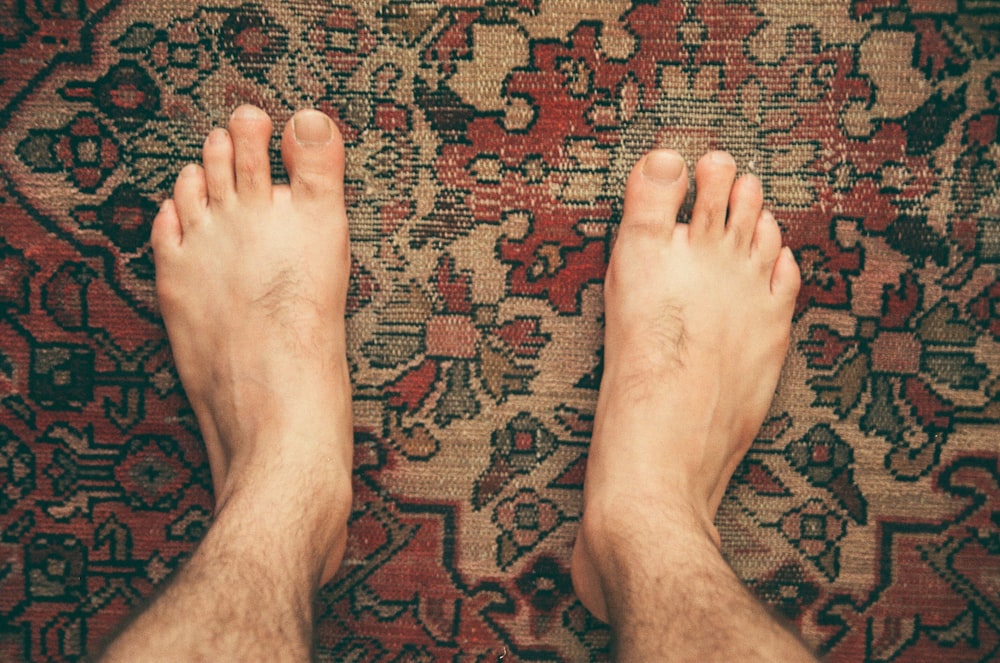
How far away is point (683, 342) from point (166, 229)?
65cm

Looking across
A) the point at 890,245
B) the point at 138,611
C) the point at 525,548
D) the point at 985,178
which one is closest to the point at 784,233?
the point at 890,245

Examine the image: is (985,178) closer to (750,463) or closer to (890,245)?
(890,245)

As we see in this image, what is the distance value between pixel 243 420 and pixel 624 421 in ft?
1.49

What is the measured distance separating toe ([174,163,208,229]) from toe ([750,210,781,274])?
69 cm

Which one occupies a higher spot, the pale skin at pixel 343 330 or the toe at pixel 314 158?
the toe at pixel 314 158

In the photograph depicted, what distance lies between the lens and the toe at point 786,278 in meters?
0.83

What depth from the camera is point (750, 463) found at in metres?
0.86

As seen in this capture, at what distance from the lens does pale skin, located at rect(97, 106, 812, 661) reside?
78 centimetres

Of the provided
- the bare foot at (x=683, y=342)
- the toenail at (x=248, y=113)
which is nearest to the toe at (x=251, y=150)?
the toenail at (x=248, y=113)

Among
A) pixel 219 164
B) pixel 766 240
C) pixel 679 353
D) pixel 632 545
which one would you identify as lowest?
pixel 632 545

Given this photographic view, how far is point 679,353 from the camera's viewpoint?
822 millimetres

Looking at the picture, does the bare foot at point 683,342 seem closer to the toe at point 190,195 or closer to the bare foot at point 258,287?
the bare foot at point 258,287

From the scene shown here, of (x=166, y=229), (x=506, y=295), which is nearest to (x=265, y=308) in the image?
(x=166, y=229)

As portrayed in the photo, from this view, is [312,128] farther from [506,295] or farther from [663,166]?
[663,166]
